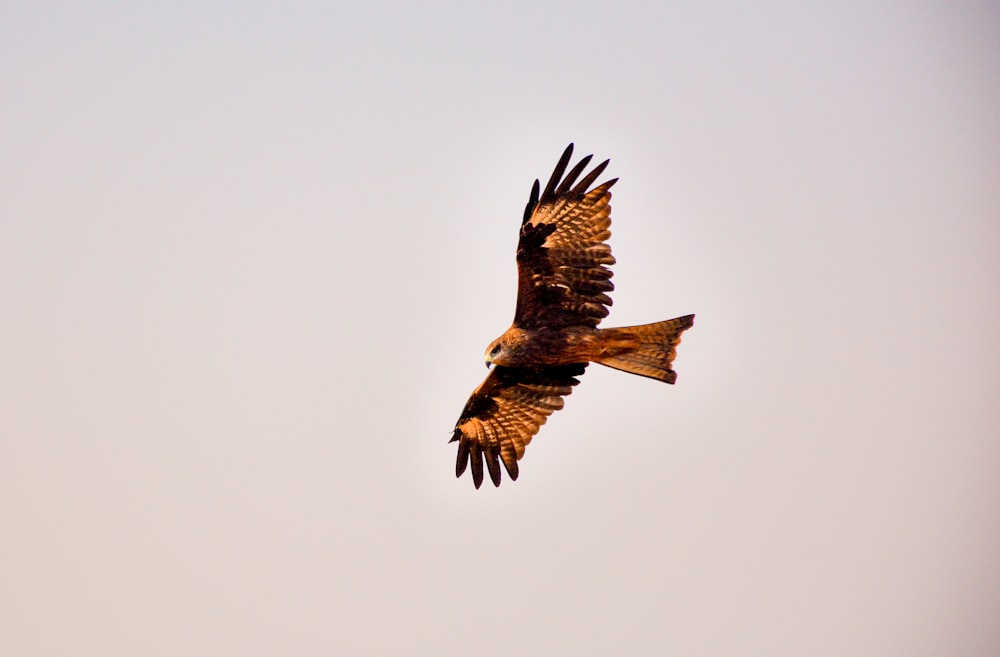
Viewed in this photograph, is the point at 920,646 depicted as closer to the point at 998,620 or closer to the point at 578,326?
the point at 998,620

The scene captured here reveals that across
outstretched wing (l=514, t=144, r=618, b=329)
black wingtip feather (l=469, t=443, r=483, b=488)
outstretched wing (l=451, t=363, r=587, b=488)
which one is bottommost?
black wingtip feather (l=469, t=443, r=483, b=488)

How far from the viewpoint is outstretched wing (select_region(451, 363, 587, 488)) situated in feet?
47.9

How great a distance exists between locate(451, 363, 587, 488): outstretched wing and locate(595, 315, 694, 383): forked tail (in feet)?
4.11

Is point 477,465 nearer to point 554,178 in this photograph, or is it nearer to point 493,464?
point 493,464

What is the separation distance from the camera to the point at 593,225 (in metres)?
13.6

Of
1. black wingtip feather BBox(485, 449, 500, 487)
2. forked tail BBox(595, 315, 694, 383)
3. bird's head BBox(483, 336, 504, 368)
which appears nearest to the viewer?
forked tail BBox(595, 315, 694, 383)

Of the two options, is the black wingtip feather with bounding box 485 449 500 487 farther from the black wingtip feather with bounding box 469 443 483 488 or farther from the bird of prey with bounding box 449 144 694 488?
the bird of prey with bounding box 449 144 694 488

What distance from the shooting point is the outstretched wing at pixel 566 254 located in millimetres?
13516

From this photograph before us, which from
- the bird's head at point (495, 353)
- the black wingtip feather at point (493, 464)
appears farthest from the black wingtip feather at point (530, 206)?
the black wingtip feather at point (493, 464)

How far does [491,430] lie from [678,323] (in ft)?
9.03

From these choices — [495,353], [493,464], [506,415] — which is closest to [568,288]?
[495,353]

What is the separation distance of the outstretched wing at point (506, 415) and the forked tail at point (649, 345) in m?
1.25

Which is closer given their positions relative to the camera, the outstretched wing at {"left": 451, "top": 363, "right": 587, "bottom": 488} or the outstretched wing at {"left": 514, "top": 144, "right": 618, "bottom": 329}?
the outstretched wing at {"left": 514, "top": 144, "right": 618, "bottom": 329}

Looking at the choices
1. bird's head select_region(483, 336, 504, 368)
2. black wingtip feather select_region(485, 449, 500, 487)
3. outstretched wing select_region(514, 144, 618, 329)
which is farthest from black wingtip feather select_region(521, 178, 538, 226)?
black wingtip feather select_region(485, 449, 500, 487)
